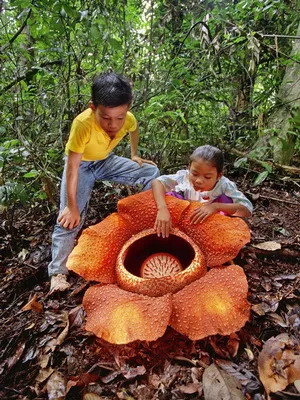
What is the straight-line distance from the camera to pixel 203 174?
211 centimetres

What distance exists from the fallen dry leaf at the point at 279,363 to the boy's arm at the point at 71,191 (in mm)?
1515

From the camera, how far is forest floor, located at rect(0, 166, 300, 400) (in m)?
1.38

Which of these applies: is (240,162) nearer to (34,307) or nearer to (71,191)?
(71,191)

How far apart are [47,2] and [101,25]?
509mm

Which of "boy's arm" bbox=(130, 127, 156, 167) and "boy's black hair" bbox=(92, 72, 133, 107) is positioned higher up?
"boy's black hair" bbox=(92, 72, 133, 107)

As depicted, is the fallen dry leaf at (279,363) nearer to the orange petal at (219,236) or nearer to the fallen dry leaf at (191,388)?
the fallen dry leaf at (191,388)

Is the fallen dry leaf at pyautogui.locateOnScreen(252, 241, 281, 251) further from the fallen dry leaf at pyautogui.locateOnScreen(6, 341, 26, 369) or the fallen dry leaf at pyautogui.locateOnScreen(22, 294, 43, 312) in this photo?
the fallen dry leaf at pyautogui.locateOnScreen(6, 341, 26, 369)

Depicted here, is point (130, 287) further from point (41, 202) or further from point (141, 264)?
point (41, 202)

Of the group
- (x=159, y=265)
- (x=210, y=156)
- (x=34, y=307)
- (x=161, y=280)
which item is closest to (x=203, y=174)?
A: (x=210, y=156)

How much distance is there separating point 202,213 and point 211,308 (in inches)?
22.7

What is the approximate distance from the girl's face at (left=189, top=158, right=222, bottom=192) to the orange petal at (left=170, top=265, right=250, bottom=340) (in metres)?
0.86

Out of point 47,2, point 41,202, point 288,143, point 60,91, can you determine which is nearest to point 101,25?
point 47,2

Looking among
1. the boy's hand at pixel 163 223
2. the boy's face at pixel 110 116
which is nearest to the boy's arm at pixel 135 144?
the boy's face at pixel 110 116

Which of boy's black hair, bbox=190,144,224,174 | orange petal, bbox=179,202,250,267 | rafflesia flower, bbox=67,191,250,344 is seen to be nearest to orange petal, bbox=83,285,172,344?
rafflesia flower, bbox=67,191,250,344
